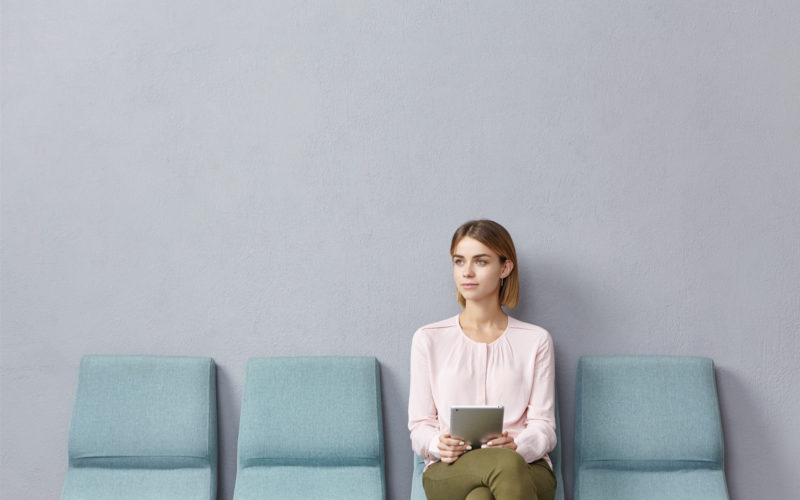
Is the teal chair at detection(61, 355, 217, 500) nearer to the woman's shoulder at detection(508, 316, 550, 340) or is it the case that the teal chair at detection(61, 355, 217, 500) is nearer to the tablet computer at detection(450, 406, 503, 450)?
the tablet computer at detection(450, 406, 503, 450)

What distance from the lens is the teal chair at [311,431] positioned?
9.51 feet

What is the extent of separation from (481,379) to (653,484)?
73 centimetres

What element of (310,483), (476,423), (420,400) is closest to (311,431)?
(310,483)

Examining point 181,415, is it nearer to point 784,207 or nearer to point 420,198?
point 420,198

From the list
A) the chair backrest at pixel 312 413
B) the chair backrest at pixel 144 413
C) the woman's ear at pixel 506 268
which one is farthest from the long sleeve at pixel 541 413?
the chair backrest at pixel 144 413

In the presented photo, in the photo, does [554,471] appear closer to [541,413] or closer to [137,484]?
[541,413]

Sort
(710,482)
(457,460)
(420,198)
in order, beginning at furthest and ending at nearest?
(420,198), (710,482), (457,460)

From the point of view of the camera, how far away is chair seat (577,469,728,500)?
2824 mm

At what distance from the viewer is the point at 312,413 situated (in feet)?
9.67

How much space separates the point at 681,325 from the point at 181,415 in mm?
1889

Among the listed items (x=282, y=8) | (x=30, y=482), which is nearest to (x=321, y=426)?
(x=30, y=482)

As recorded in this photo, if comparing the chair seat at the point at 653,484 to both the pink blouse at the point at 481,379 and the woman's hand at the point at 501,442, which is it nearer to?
the pink blouse at the point at 481,379

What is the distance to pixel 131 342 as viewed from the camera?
10.2ft

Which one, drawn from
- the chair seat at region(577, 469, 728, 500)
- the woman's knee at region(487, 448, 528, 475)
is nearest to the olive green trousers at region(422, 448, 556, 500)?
the woman's knee at region(487, 448, 528, 475)
